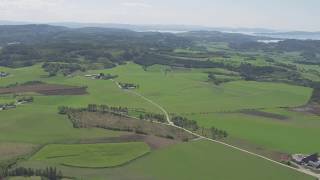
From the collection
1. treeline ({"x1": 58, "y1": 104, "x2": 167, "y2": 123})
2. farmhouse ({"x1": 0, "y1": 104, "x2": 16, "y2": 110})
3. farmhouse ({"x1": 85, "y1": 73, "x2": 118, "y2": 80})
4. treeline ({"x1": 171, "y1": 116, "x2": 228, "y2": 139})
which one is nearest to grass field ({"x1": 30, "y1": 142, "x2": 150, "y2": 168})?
treeline ({"x1": 171, "y1": 116, "x2": 228, "y2": 139})

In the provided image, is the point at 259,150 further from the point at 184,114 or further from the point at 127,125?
the point at 184,114

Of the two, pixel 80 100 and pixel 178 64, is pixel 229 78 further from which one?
Result: pixel 80 100

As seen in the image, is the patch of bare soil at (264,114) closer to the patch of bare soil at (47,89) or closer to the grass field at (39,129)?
the grass field at (39,129)

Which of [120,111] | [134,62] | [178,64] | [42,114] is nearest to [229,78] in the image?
[178,64]

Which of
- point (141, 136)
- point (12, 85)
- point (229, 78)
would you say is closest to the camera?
point (141, 136)

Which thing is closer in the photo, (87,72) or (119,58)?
(87,72)

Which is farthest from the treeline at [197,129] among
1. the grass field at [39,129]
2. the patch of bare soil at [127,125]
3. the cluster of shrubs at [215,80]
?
the cluster of shrubs at [215,80]

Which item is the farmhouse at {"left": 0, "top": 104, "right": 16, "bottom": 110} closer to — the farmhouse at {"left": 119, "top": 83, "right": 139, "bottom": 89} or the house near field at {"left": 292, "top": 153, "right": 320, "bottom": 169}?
the farmhouse at {"left": 119, "top": 83, "right": 139, "bottom": 89}
